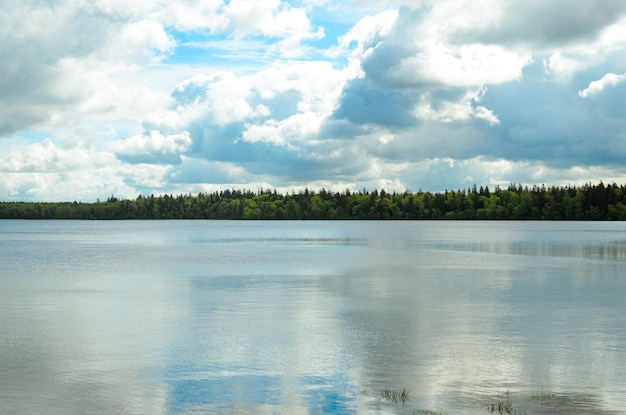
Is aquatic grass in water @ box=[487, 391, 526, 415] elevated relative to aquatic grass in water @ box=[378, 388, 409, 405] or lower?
elevated

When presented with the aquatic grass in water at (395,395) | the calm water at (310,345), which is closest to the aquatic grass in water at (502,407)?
the calm water at (310,345)

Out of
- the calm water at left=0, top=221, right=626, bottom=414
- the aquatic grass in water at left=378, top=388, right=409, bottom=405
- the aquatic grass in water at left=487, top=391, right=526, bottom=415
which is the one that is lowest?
the calm water at left=0, top=221, right=626, bottom=414

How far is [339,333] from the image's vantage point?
81.0ft

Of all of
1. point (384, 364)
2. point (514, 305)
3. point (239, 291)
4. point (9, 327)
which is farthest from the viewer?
point (239, 291)

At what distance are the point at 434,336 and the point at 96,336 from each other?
37.4ft

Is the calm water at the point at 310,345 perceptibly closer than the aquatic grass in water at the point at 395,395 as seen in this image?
No

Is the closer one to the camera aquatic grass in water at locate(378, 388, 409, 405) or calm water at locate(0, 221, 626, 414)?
aquatic grass in water at locate(378, 388, 409, 405)

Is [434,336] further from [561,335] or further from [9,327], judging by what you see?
[9,327]

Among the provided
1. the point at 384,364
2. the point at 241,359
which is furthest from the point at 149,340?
the point at 384,364

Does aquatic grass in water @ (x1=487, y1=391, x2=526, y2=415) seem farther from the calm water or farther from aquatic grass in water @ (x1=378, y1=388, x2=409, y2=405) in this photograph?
aquatic grass in water @ (x1=378, y1=388, x2=409, y2=405)

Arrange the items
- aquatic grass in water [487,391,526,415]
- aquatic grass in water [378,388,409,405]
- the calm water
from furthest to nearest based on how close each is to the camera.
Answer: the calm water, aquatic grass in water [378,388,409,405], aquatic grass in water [487,391,526,415]

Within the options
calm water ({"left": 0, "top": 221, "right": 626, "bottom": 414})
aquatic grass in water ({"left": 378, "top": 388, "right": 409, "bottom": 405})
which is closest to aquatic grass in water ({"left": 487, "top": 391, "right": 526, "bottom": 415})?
calm water ({"left": 0, "top": 221, "right": 626, "bottom": 414})

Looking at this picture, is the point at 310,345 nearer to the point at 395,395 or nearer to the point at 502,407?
the point at 395,395

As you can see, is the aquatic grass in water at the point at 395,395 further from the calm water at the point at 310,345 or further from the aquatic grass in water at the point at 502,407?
the aquatic grass in water at the point at 502,407
